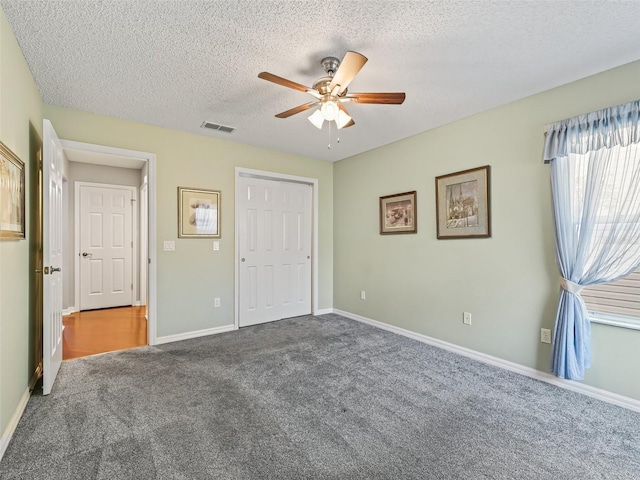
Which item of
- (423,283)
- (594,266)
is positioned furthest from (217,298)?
(594,266)

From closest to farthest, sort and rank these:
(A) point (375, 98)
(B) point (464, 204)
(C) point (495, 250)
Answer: (A) point (375, 98) → (C) point (495, 250) → (B) point (464, 204)

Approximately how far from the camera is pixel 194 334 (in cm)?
371

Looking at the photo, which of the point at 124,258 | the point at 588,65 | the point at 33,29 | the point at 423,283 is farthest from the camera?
the point at 124,258

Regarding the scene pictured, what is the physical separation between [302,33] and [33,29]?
5.27ft

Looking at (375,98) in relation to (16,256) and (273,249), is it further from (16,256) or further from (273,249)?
(273,249)

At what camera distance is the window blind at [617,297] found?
222 centimetres

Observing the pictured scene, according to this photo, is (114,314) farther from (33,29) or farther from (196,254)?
(33,29)

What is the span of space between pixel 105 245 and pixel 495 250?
5.71m

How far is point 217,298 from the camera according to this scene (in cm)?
391

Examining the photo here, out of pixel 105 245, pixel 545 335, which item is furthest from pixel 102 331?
pixel 545 335

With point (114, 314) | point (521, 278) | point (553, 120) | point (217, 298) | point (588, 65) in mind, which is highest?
point (588, 65)

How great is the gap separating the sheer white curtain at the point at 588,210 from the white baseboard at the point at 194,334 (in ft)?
11.0

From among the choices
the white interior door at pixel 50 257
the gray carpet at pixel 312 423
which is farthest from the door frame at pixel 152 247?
the white interior door at pixel 50 257

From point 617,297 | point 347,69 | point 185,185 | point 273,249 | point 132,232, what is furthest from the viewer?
point 132,232
